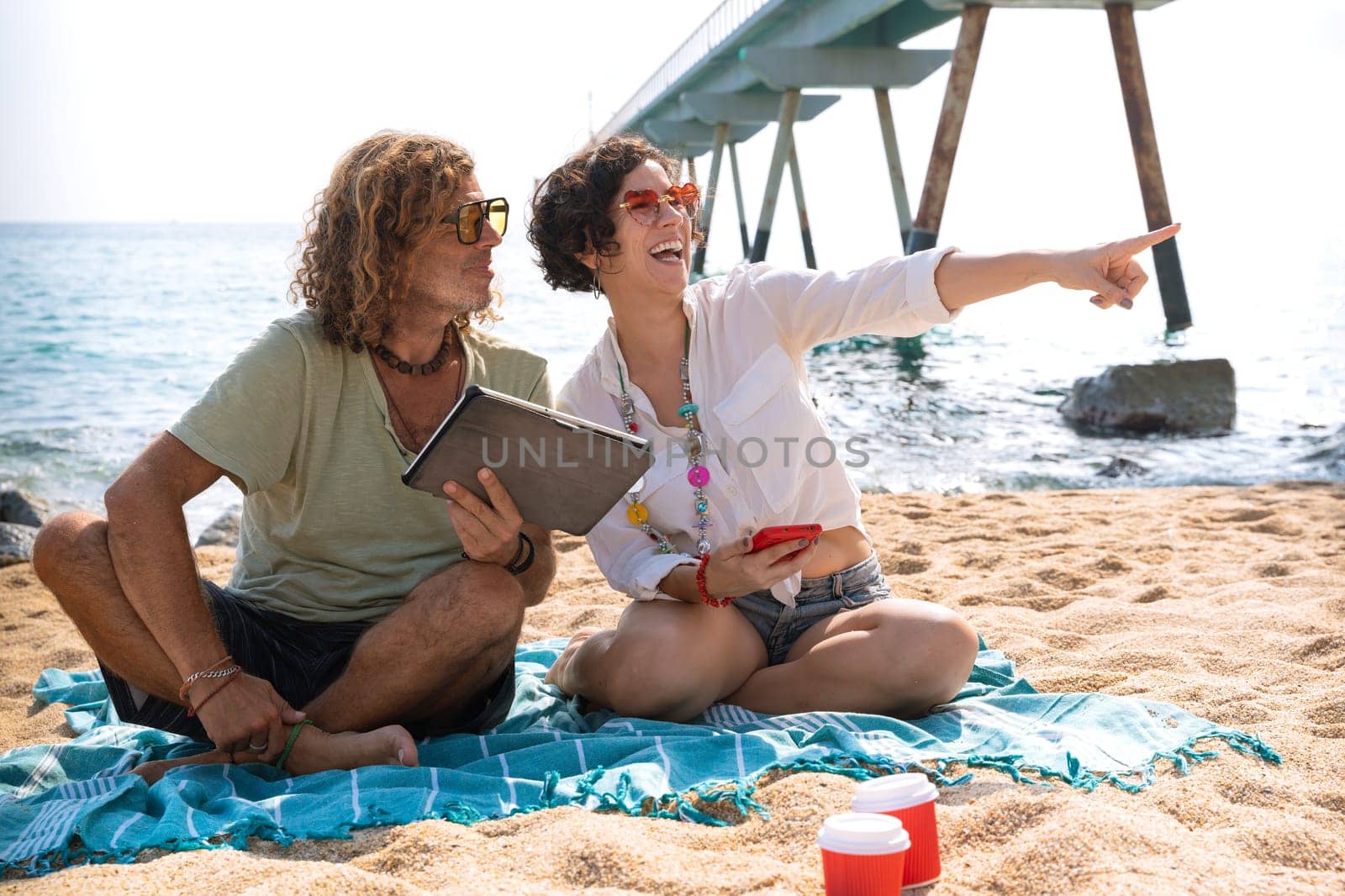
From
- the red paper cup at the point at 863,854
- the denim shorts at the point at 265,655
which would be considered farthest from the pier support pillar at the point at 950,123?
the red paper cup at the point at 863,854

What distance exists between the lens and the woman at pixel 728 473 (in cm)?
278

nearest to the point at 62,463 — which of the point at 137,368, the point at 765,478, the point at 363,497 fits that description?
the point at 137,368

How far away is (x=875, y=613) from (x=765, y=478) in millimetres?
454

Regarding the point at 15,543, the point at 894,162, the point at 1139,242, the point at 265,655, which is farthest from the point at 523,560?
the point at 894,162

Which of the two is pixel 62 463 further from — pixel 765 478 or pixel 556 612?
pixel 765 478

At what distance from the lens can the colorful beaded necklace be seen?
2865 mm

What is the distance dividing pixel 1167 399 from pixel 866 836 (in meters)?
7.73

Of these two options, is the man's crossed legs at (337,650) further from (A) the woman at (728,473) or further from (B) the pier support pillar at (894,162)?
(B) the pier support pillar at (894,162)

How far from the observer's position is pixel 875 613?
2.85m

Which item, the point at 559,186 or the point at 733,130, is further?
the point at 733,130

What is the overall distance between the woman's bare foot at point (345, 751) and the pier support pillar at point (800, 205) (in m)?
22.7

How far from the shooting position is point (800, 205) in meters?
25.6

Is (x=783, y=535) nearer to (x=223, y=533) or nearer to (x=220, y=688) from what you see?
(x=220, y=688)

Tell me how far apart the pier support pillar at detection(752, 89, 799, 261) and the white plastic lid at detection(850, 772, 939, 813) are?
18.1m
